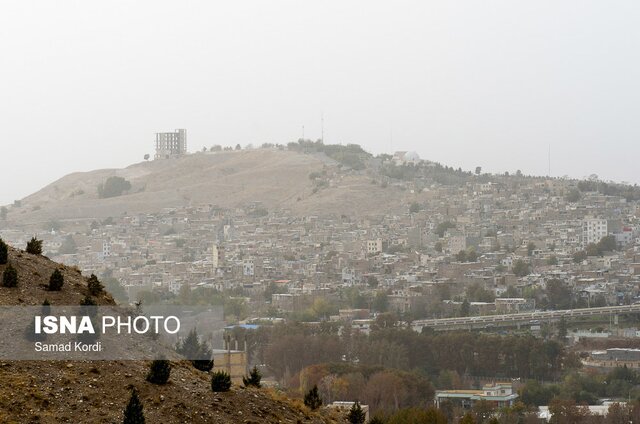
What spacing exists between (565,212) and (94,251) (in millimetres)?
31413

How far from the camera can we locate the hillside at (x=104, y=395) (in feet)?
32.6

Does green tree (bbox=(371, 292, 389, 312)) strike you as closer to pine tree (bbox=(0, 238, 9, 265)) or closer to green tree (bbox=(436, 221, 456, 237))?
green tree (bbox=(436, 221, 456, 237))

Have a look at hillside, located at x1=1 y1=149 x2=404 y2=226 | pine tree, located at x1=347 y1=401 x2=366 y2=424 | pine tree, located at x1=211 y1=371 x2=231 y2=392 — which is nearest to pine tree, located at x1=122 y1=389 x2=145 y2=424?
pine tree, located at x1=211 y1=371 x2=231 y2=392

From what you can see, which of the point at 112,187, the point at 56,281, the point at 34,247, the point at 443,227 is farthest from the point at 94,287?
the point at 112,187

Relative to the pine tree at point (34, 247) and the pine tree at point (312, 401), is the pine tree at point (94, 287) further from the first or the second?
the pine tree at point (312, 401)

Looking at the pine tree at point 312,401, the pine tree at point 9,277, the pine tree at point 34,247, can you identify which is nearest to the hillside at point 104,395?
the pine tree at point 9,277

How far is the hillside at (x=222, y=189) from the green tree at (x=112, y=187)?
2.07ft

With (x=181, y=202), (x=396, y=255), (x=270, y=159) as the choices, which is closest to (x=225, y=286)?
(x=396, y=255)

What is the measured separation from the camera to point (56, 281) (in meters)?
11.7

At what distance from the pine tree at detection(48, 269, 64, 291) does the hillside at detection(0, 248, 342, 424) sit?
0.05m

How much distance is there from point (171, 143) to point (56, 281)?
11316cm

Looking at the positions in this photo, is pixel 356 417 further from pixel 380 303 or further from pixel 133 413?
pixel 380 303

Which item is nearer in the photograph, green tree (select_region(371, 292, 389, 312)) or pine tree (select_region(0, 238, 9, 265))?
pine tree (select_region(0, 238, 9, 265))

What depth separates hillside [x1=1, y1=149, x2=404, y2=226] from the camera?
10269 cm
